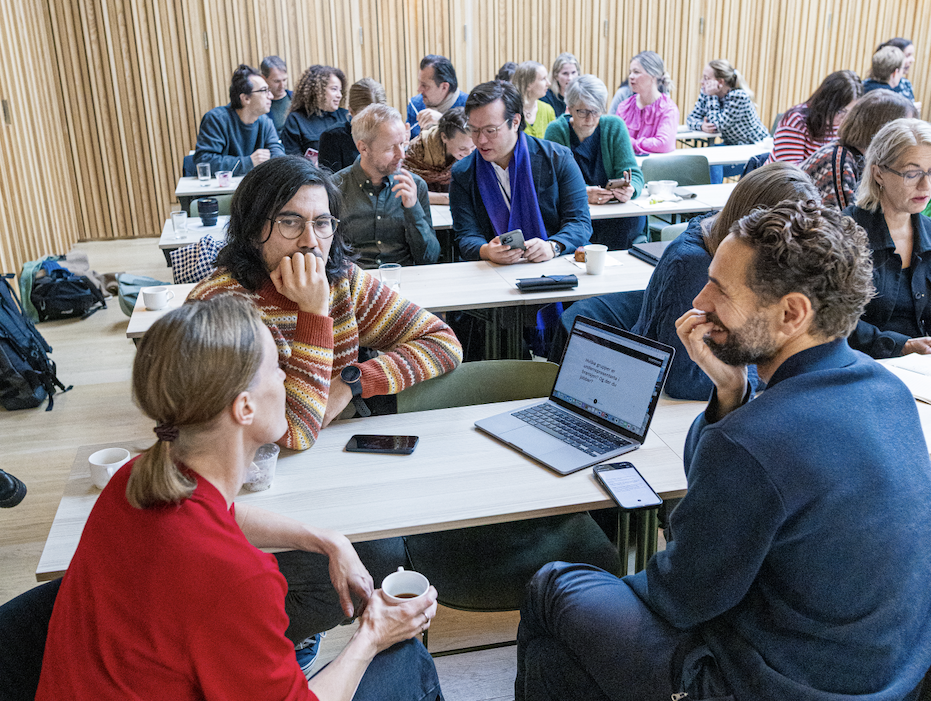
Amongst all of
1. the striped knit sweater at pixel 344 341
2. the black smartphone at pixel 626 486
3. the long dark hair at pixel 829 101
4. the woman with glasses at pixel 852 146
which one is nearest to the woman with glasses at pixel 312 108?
the long dark hair at pixel 829 101

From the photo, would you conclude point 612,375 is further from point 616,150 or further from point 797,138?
point 797,138

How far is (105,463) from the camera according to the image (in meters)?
1.94

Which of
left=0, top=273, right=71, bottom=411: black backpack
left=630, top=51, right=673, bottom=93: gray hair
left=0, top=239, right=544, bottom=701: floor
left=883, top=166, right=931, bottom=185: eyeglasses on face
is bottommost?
left=0, top=239, right=544, bottom=701: floor

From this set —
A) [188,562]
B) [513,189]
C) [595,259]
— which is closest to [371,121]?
[513,189]

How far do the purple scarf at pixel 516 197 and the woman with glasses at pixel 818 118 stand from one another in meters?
1.79

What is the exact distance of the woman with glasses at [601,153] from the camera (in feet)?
15.5

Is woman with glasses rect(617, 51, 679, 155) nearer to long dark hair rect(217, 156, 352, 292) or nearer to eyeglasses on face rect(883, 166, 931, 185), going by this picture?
eyeglasses on face rect(883, 166, 931, 185)

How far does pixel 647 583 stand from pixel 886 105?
2.83 meters

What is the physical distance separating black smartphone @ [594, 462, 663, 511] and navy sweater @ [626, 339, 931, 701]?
14.2 inches

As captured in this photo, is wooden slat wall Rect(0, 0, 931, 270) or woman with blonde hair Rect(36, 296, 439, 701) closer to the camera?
woman with blonde hair Rect(36, 296, 439, 701)

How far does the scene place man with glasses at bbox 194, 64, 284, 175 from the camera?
5902 millimetres

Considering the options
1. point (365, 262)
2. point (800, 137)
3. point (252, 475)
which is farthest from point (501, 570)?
point (800, 137)

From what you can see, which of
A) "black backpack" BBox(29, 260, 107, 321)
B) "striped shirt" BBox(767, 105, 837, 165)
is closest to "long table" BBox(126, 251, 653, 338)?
"striped shirt" BBox(767, 105, 837, 165)

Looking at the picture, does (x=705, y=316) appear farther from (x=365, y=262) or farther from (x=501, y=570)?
(x=365, y=262)
